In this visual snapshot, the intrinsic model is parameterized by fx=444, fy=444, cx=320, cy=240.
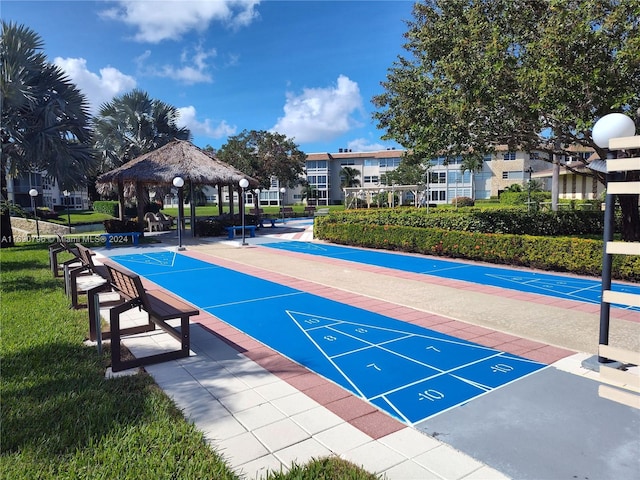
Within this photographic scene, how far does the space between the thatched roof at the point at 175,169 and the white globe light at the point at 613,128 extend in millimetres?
18222

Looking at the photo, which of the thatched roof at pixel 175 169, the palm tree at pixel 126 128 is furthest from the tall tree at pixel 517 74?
the palm tree at pixel 126 128

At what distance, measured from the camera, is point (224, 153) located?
3481 centimetres

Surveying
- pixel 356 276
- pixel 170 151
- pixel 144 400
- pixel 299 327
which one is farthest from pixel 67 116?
pixel 144 400

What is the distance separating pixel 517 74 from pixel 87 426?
10.0 metres

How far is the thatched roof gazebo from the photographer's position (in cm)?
1973

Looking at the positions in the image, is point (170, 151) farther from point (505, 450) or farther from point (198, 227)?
point (505, 450)

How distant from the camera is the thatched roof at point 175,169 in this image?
1970 centimetres

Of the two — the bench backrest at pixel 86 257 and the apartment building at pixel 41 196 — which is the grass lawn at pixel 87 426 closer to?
the bench backrest at pixel 86 257

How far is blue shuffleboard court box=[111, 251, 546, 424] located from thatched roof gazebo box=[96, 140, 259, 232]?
12371mm

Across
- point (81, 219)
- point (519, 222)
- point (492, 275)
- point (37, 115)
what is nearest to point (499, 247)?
point (492, 275)

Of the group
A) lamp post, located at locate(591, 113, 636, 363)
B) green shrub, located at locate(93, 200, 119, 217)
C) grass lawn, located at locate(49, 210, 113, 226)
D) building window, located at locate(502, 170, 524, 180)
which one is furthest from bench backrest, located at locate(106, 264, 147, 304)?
building window, located at locate(502, 170, 524, 180)

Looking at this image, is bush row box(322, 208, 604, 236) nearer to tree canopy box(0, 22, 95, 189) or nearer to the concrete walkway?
the concrete walkway

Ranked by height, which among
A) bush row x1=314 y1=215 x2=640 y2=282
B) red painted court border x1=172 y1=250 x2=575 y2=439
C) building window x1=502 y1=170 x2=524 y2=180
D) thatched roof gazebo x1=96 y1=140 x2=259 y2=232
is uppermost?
building window x1=502 y1=170 x2=524 y2=180

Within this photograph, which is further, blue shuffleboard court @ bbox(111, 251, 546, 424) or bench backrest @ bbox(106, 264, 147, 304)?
bench backrest @ bbox(106, 264, 147, 304)
